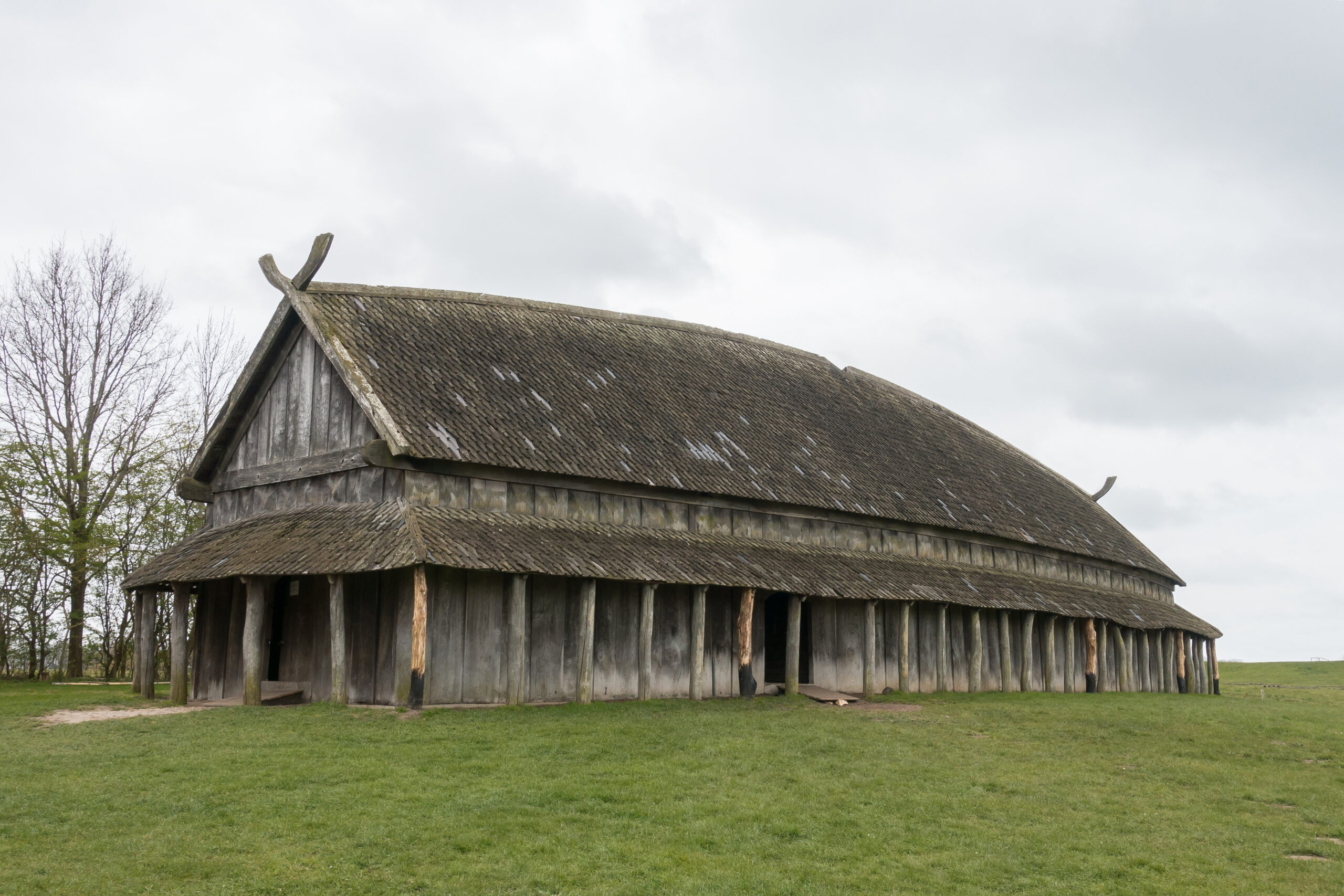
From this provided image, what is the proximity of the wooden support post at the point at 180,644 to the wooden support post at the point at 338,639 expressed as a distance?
179 inches

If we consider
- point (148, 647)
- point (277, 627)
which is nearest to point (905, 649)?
point (277, 627)

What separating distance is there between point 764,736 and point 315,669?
8636 millimetres

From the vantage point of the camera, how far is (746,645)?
22641mm

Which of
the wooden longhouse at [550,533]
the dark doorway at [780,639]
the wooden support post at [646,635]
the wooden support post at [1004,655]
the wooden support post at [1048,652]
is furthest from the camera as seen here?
the wooden support post at [1048,652]

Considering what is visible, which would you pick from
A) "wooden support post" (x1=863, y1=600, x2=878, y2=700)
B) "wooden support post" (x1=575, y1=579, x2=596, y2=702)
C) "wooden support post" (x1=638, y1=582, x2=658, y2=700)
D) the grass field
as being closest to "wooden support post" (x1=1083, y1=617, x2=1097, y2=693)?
"wooden support post" (x1=863, y1=600, x2=878, y2=700)

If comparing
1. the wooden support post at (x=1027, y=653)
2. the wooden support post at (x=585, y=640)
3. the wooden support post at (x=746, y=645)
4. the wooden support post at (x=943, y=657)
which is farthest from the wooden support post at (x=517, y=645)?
the wooden support post at (x=1027, y=653)

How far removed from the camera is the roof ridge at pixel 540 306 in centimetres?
2416

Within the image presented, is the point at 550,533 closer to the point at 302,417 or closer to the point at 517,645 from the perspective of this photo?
the point at 517,645

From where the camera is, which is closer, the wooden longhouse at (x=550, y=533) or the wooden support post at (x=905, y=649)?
the wooden longhouse at (x=550, y=533)

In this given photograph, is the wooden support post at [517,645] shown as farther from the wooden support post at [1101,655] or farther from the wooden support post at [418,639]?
the wooden support post at [1101,655]

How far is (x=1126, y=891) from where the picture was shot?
9516 mm

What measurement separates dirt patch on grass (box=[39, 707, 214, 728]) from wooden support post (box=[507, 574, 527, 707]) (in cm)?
498

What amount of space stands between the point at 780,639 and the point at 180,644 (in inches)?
519

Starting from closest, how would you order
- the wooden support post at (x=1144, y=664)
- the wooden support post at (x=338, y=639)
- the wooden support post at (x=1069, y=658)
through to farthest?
the wooden support post at (x=338, y=639), the wooden support post at (x=1069, y=658), the wooden support post at (x=1144, y=664)
